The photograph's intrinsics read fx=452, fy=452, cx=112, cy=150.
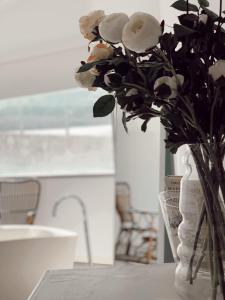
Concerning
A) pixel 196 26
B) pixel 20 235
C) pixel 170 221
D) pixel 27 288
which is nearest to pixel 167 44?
pixel 196 26

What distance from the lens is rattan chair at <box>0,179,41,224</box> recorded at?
427cm

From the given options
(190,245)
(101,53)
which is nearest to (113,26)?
(101,53)

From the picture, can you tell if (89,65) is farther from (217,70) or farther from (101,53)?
(217,70)

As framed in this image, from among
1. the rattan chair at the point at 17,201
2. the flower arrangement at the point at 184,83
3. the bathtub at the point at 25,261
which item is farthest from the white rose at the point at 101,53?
the rattan chair at the point at 17,201

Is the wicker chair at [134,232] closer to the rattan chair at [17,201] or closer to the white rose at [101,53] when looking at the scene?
the rattan chair at [17,201]

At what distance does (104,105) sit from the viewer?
978mm

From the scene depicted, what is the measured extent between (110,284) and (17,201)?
10.4 feet

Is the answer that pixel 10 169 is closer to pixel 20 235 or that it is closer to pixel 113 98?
pixel 20 235

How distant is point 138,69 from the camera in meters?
0.94

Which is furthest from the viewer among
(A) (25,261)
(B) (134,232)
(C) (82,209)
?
(C) (82,209)

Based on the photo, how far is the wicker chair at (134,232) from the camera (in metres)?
3.27

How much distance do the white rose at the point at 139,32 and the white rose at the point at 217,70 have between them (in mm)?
142

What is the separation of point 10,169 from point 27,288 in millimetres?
2594

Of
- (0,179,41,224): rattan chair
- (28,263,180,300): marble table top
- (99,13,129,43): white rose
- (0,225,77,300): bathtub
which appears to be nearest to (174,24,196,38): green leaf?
(99,13,129,43): white rose
